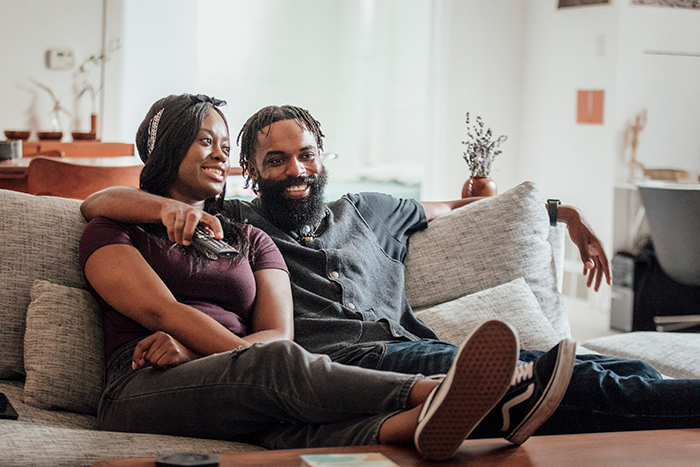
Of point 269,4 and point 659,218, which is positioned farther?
point 269,4

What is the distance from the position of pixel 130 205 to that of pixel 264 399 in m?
0.59

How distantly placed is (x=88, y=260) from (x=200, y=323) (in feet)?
0.96

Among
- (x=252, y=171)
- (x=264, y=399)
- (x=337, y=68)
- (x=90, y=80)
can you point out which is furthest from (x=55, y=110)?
(x=264, y=399)

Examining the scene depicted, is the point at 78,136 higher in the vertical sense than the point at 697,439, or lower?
higher

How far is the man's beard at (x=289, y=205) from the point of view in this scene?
1999 millimetres

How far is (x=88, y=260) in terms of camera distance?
1646 mm

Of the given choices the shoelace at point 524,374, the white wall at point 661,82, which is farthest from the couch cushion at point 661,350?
the white wall at point 661,82

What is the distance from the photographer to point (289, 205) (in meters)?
2.00

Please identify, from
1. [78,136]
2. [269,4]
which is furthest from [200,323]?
[269,4]

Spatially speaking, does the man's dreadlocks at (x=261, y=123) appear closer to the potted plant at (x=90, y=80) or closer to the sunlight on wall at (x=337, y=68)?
the potted plant at (x=90, y=80)

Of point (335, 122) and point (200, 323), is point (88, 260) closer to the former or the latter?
point (200, 323)

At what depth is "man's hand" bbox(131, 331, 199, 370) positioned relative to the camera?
4.93ft

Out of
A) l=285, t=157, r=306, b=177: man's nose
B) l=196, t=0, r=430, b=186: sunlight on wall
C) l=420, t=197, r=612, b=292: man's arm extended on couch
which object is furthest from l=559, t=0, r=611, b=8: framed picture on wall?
l=285, t=157, r=306, b=177: man's nose

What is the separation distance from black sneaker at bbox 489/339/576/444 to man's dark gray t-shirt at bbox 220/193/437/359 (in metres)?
0.56
